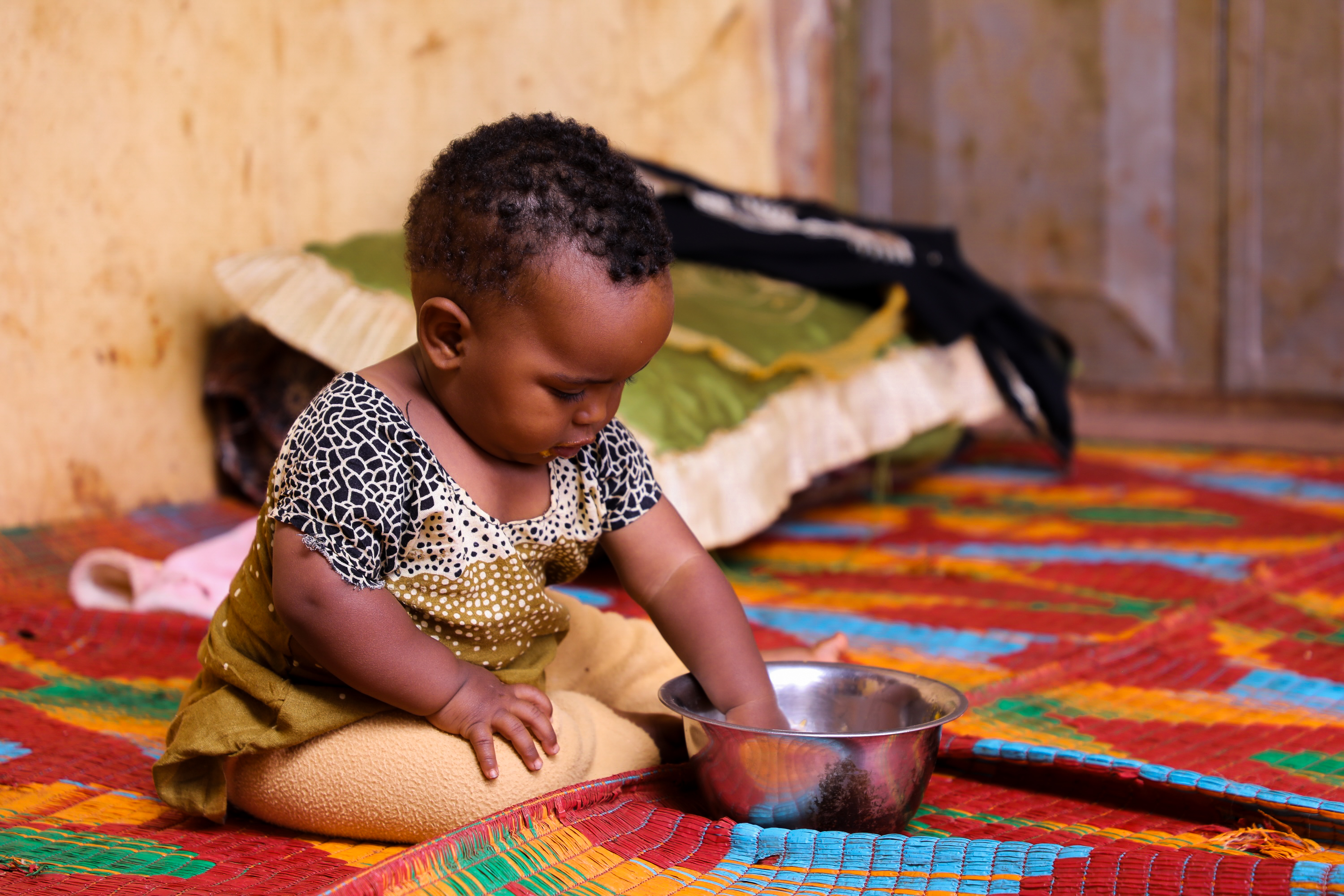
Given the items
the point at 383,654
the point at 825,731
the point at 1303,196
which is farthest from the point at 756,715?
the point at 1303,196

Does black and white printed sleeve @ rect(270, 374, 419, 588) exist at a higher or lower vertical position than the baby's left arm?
higher

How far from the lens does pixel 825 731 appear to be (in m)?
1.07

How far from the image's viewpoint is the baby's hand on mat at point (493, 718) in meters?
0.91

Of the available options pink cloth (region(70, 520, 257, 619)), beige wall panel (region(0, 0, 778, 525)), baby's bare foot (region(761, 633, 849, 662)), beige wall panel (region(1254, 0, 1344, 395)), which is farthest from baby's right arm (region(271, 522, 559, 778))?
beige wall panel (region(1254, 0, 1344, 395))

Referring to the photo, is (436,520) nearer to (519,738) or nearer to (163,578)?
(519,738)

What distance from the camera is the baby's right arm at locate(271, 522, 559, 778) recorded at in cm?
87

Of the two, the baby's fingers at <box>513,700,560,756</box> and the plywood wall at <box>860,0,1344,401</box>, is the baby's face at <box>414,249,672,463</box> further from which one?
the plywood wall at <box>860,0,1344,401</box>

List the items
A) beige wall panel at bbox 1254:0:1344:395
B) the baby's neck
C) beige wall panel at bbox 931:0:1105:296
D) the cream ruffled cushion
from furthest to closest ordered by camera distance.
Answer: beige wall panel at bbox 931:0:1105:296, beige wall panel at bbox 1254:0:1344:395, the cream ruffled cushion, the baby's neck

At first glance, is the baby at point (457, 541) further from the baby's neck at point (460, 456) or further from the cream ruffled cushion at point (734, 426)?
the cream ruffled cushion at point (734, 426)

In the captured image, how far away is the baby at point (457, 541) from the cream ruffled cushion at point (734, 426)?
671 mm

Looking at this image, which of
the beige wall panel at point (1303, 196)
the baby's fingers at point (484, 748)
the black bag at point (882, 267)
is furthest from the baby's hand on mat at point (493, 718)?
the beige wall panel at point (1303, 196)

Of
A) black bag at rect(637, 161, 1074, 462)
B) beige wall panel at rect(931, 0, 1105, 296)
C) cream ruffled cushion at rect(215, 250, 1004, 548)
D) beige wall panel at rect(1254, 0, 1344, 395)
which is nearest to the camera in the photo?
cream ruffled cushion at rect(215, 250, 1004, 548)

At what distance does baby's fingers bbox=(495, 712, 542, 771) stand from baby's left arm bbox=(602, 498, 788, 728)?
0.53 ft

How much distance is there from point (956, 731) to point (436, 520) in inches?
20.0
